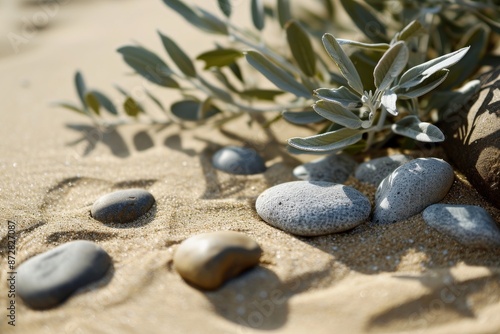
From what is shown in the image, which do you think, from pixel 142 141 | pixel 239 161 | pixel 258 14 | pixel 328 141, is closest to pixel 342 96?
pixel 328 141

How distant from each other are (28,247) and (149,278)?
51 cm

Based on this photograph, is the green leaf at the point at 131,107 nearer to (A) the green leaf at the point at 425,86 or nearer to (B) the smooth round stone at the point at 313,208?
(B) the smooth round stone at the point at 313,208

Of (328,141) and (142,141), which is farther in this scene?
(142,141)

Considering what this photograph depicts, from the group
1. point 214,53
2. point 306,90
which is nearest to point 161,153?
point 214,53

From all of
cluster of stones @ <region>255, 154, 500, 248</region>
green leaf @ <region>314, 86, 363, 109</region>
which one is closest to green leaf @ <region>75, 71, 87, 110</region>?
cluster of stones @ <region>255, 154, 500, 248</region>

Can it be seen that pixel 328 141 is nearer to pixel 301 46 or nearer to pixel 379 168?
pixel 379 168

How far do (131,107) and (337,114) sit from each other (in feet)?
4.25

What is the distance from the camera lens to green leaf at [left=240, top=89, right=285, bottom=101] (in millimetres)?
2836

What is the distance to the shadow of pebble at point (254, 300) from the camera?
1674mm

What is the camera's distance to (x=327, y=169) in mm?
2459

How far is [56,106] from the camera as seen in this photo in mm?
3258

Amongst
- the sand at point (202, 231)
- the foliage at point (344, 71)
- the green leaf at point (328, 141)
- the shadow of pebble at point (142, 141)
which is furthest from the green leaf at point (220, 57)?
the green leaf at point (328, 141)

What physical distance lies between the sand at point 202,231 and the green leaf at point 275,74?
0.37 metres

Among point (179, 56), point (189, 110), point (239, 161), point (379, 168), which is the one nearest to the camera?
point (379, 168)
